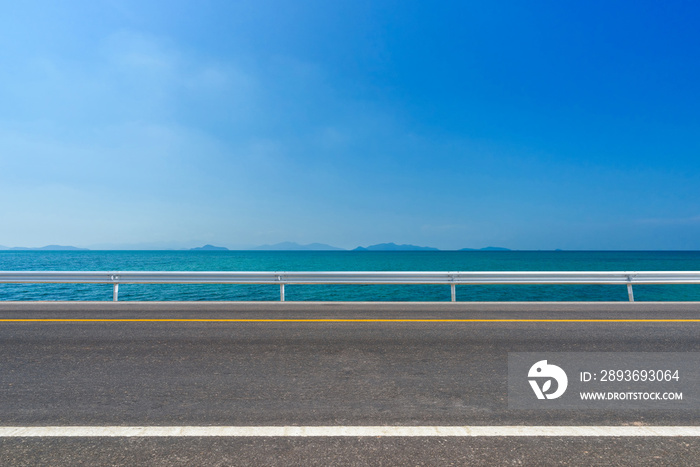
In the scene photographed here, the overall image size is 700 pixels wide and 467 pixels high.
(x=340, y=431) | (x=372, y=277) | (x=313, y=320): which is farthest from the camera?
(x=372, y=277)

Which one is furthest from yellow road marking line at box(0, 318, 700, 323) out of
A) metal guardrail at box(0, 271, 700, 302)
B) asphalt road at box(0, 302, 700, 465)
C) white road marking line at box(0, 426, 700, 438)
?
white road marking line at box(0, 426, 700, 438)

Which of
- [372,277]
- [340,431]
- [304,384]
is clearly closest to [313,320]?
[372,277]

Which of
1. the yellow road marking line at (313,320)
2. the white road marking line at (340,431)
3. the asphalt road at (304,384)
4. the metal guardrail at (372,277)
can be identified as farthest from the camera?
the metal guardrail at (372,277)

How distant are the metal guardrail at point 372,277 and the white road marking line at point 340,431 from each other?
297 inches

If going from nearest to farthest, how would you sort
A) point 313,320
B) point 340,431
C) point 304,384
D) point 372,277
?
point 340,431
point 304,384
point 313,320
point 372,277

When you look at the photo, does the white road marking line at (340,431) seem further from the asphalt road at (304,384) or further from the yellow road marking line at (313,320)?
the yellow road marking line at (313,320)

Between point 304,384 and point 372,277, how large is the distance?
696 centimetres

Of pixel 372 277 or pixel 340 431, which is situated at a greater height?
pixel 372 277

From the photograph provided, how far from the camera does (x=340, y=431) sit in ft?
10.3

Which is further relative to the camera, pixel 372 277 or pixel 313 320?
pixel 372 277

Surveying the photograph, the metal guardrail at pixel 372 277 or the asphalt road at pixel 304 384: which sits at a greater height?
the metal guardrail at pixel 372 277

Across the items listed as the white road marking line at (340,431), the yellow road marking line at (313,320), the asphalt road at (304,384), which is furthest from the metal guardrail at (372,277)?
the white road marking line at (340,431)

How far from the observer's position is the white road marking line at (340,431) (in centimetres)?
308

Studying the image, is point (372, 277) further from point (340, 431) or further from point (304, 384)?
point (340, 431)
